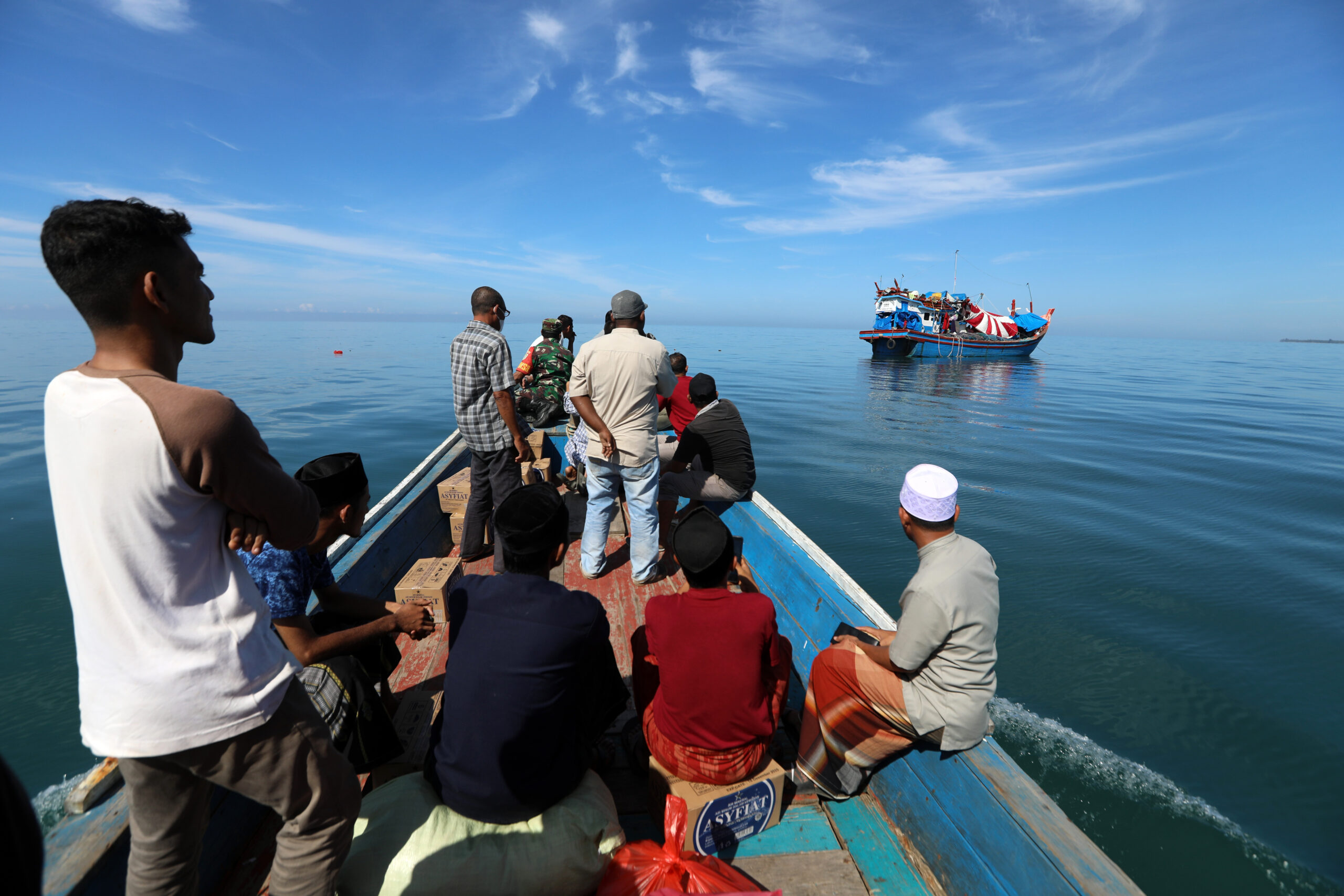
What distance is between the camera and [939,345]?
47.8 metres

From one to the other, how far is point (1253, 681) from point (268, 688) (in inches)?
314

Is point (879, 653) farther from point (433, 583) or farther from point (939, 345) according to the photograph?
point (939, 345)

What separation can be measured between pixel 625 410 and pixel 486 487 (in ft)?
4.70

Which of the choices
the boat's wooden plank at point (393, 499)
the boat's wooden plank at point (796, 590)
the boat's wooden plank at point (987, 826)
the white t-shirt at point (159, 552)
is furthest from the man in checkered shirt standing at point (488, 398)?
the boat's wooden plank at point (987, 826)

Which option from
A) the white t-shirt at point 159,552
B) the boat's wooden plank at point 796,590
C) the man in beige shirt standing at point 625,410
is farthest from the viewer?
the man in beige shirt standing at point 625,410

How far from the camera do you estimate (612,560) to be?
493 cm

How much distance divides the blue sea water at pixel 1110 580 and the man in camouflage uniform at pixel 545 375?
15.0 feet

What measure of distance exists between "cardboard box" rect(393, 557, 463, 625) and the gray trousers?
33 centimetres

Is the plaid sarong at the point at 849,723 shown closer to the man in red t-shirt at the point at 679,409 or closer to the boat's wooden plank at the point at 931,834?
the boat's wooden plank at the point at 931,834

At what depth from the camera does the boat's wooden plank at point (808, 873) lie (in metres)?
2.20

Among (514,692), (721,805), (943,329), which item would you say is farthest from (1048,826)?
(943,329)

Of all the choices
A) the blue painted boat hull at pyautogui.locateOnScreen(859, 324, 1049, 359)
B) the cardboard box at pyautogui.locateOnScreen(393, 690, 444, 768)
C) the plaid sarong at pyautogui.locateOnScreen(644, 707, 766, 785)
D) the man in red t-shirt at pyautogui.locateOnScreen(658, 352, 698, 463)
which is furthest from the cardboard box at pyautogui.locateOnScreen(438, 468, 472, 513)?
the blue painted boat hull at pyautogui.locateOnScreen(859, 324, 1049, 359)

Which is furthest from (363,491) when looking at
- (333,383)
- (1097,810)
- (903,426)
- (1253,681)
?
(333,383)

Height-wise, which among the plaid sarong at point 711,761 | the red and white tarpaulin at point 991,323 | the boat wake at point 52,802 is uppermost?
the red and white tarpaulin at point 991,323
